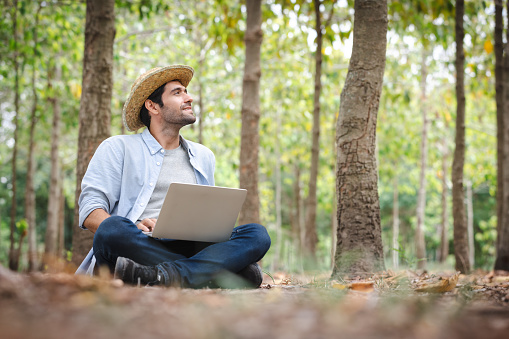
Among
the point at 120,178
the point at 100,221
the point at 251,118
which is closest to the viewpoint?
the point at 100,221

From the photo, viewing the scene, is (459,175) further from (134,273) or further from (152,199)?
(134,273)

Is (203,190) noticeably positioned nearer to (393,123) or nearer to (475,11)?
(475,11)

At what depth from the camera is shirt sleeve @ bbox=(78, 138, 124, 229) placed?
3469 millimetres

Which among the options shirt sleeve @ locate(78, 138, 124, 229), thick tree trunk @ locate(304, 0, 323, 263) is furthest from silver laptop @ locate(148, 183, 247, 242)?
thick tree trunk @ locate(304, 0, 323, 263)

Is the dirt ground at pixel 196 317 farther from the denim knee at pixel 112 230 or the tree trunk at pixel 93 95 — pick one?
the tree trunk at pixel 93 95

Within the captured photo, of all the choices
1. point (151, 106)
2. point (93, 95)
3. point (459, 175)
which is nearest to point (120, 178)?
point (151, 106)

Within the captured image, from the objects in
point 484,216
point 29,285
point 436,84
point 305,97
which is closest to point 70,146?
point 305,97

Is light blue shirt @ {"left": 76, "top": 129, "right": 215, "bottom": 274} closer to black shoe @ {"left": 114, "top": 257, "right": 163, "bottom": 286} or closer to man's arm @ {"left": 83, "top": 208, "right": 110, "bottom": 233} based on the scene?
man's arm @ {"left": 83, "top": 208, "right": 110, "bottom": 233}

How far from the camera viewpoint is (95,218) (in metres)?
3.41

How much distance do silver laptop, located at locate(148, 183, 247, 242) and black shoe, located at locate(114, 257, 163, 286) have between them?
24cm

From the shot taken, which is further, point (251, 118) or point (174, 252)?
point (251, 118)

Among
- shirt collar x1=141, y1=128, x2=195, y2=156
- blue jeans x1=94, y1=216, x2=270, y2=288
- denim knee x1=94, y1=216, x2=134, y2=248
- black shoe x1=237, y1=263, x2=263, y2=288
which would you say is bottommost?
black shoe x1=237, y1=263, x2=263, y2=288

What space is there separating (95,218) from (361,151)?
2185 millimetres

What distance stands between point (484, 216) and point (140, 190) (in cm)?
3003
